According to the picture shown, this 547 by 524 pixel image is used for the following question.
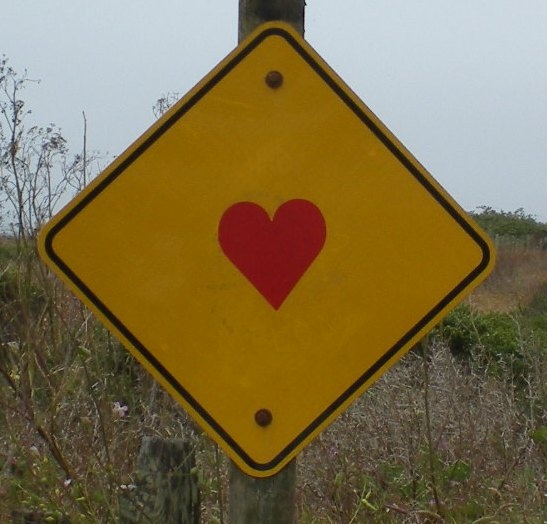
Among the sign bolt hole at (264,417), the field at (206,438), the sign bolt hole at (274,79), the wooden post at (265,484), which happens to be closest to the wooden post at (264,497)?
the wooden post at (265,484)

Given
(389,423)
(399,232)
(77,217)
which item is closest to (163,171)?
(77,217)

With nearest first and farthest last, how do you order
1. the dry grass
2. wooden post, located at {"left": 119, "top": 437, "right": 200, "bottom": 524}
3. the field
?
wooden post, located at {"left": 119, "top": 437, "right": 200, "bottom": 524}, the field, the dry grass

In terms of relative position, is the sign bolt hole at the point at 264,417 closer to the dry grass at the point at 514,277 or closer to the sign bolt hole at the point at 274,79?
the sign bolt hole at the point at 274,79

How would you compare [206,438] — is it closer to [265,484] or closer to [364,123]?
[265,484]

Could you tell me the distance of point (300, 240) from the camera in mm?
1947

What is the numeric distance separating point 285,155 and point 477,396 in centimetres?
401

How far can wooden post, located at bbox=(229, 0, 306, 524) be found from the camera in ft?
6.50

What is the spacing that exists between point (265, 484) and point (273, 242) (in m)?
0.51

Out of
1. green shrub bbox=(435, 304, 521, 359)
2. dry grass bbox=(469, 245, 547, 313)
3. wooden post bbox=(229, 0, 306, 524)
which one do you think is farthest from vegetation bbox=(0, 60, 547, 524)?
dry grass bbox=(469, 245, 547, 313)

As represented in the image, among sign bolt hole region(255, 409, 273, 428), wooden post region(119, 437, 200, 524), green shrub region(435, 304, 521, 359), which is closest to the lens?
sign bolt hole region(255, 409, 273, 428)

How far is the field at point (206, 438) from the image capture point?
3.36 m

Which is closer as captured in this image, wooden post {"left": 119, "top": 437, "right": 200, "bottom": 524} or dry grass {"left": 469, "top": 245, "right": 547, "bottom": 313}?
wooden post {"left": 119, "top": 437, "right": 200, "bottom": 524}

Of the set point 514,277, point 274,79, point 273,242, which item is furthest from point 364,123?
point 514,277

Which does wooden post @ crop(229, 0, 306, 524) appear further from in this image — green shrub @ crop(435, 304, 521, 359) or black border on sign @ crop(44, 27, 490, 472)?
green shrub @ crop(435, 304, 521, 359)
